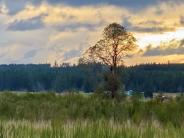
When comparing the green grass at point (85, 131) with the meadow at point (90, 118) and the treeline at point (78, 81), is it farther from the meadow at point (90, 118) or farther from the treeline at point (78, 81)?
the treeline at point (78, 81)

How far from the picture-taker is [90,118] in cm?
2097

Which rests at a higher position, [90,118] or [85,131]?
[85,131]

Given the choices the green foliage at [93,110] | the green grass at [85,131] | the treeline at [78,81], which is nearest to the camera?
the green grass at [85,131]

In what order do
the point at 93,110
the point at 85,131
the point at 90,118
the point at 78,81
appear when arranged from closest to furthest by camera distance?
the point at 85,131 < the point at 90,118 < the point at 93,110 < the point at 78,81

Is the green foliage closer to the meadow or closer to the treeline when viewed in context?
the meadow

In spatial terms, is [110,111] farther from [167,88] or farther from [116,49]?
[167,88]

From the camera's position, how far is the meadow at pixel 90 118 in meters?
11.7

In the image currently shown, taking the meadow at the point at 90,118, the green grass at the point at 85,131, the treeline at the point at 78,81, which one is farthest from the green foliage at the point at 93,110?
the treeline at the point at 78,81

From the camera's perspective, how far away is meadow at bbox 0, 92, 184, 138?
38.5 feet

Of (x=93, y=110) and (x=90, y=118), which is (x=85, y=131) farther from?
(x=93, y=110)

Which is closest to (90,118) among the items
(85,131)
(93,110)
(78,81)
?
(93,110)

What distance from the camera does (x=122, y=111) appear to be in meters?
23.8

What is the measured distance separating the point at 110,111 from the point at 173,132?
40.5 feet

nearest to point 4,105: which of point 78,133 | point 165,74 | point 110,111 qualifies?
point 110,111
